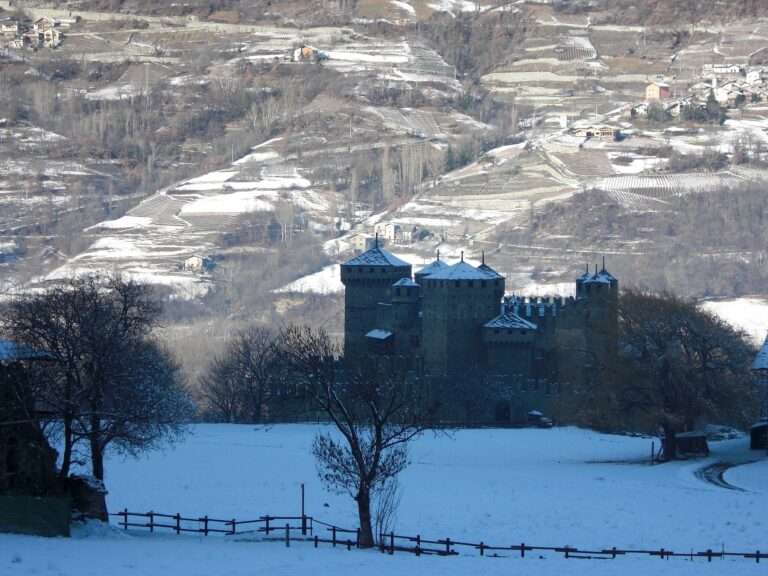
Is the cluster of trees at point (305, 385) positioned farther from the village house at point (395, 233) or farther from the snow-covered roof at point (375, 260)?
the village house at point (395, 233)

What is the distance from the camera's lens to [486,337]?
286 feet

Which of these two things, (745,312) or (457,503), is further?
(745,312)

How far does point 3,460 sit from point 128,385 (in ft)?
46.5

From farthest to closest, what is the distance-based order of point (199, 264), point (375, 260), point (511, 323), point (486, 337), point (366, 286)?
1. point (199, 264)
2. point (375, 260)
3. point (366, 286)
4. point (486, 337)
5. point (511, 323)

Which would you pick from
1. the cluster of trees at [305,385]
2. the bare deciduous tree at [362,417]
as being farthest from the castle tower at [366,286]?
the cluster of trees at [305,385]

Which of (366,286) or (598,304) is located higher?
(598,304)

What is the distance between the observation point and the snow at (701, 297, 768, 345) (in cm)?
13101

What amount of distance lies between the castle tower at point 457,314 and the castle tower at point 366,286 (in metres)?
4.91

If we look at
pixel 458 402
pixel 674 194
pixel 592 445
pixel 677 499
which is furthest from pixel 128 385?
pixel 674 194

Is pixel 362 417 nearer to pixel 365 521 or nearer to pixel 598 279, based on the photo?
pixel 598 279

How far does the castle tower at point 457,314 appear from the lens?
88000 millimetres

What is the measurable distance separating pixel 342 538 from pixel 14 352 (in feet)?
24.3

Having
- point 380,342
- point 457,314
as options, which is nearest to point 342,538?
point 457,314

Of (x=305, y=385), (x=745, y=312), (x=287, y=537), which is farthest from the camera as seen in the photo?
(x=745, y=312)
